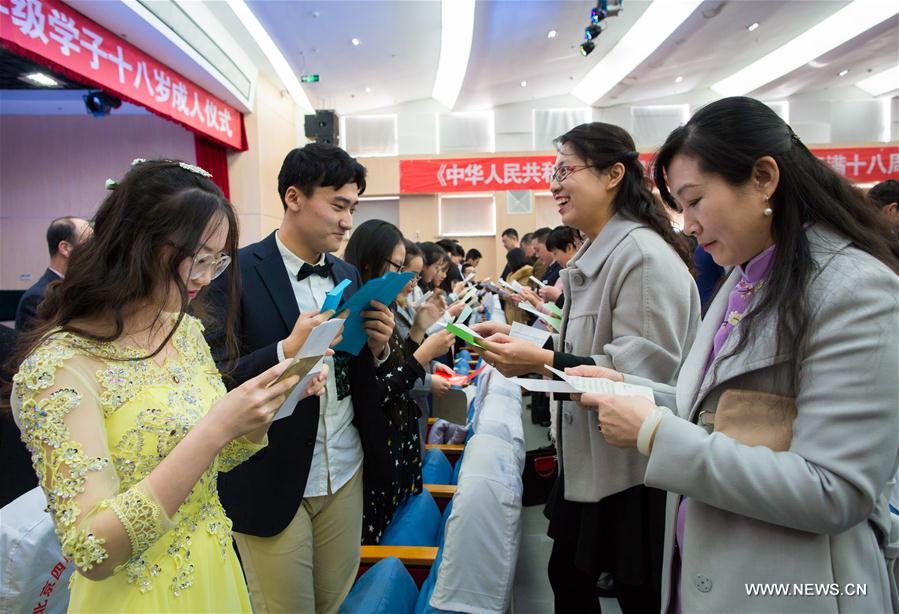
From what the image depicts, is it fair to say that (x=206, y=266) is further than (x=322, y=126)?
No

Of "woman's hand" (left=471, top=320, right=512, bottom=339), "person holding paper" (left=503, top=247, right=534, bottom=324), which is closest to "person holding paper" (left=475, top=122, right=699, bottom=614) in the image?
"woman's hand" (left=471, top=320, right=512, bottom=339)

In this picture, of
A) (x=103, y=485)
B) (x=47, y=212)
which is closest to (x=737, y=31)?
(x=103, y=485)

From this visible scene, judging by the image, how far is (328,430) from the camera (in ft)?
Result: 5.14

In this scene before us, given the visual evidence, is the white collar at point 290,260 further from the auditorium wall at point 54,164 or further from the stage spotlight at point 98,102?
the auditorium wall at point 54,164

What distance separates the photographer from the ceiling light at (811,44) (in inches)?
342

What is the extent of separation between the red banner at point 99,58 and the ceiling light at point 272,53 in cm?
100

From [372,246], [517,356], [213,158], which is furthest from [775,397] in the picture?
[213,158]

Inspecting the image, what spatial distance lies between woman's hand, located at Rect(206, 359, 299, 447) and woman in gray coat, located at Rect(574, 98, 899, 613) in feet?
1.85

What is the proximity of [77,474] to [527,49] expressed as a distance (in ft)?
32.4

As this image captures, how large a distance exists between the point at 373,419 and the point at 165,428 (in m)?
0.78

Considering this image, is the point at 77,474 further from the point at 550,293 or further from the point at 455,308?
the point at 550,293

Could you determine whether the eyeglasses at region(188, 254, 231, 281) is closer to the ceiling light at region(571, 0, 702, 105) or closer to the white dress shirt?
the white dress shirt

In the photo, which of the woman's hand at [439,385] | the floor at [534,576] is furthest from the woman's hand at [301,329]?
the woman's hand at [439,385]

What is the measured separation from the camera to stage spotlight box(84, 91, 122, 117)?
18.8 feet
